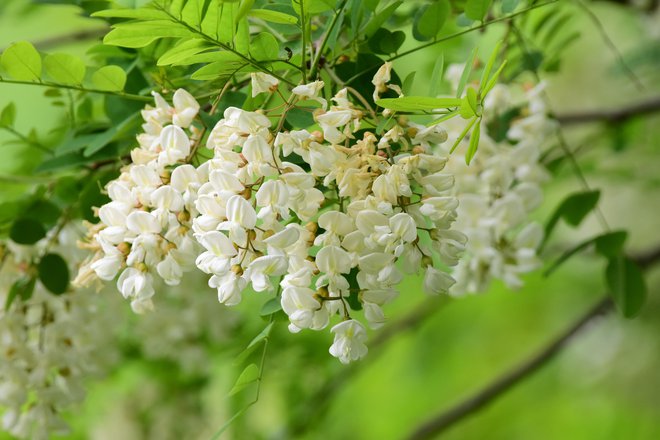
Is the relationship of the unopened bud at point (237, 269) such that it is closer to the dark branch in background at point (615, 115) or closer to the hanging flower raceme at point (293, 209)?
the hanging flower raceme at point (293, 209)

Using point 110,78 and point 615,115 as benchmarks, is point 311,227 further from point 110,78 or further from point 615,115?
point 615,115


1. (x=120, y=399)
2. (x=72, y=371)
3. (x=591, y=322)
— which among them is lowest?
(x=120, y=399)

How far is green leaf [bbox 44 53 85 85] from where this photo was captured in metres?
0.54

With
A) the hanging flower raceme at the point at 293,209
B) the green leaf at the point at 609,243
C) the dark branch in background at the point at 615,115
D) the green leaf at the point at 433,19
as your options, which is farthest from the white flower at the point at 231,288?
the dark branch in background at the point at 615,115

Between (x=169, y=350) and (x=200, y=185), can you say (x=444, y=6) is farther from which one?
(x=169, y=350)

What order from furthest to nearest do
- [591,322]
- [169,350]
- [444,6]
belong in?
1. [591,322]
2. [169,350]
3. [444,6]

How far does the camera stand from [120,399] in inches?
57.3

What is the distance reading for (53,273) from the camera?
0.70m

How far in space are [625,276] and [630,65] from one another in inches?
24.4

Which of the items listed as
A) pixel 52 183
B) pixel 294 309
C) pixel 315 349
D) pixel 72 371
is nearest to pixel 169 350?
pixel 315 349

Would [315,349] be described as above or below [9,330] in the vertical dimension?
below

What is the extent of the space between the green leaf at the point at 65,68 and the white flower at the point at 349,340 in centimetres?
23

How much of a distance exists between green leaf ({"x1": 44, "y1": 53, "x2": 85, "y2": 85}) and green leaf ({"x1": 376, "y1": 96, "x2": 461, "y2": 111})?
21cm

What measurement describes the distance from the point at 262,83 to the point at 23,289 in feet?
1.11
